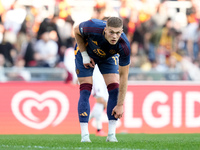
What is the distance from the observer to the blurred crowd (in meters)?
15.3

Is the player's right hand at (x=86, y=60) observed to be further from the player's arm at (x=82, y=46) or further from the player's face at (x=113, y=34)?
the player's face at (x=113, y=34)

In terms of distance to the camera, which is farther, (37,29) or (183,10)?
(183,10)

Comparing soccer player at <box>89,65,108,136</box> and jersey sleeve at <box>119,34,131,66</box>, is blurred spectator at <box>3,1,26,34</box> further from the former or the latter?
jersey sleeve at <box>119,34,131,66</box>

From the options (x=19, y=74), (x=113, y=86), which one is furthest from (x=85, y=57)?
(x=19, y=74)

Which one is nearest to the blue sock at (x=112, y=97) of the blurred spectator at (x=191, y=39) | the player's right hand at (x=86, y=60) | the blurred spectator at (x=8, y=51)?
the player's right hand at (x=86, y=60)

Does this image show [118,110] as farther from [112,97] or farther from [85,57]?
[85,57]

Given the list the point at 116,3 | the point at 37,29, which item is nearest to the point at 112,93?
the point at 37,29

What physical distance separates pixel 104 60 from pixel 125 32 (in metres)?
8.69

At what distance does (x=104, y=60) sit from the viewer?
7926 mm

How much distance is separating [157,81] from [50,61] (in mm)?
3187

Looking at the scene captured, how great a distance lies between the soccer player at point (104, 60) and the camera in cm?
729

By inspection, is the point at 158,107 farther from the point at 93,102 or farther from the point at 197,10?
the point at 197,10

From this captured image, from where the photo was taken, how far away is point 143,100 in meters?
13.9

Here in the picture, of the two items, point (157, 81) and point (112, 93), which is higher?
point (112, 93)
